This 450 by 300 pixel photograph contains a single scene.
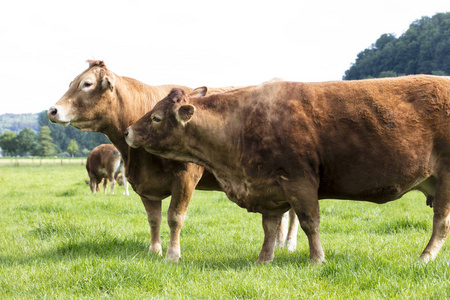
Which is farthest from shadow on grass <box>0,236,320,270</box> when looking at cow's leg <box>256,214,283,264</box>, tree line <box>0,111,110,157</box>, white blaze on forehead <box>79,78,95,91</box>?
tree line <box>0,111,110,157</box>

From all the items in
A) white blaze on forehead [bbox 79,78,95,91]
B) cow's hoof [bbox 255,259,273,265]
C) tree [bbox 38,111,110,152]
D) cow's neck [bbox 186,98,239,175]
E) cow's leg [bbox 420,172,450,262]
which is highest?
white blaze on forehead [bbox 79,78,95,91]

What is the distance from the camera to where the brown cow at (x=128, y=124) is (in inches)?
211

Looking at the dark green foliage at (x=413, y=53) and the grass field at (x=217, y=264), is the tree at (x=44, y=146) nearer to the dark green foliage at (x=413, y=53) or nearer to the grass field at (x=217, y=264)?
the dark green foliage at (x=413, y=53)

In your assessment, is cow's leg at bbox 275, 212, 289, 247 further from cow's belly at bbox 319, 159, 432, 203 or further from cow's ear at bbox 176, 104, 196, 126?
cow's ear at bbox 176, 104, 196, 126

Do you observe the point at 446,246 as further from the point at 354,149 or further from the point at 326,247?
the point at 354,149

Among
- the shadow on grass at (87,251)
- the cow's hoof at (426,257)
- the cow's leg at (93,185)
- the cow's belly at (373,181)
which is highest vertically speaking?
the cow's belly at (373,181)

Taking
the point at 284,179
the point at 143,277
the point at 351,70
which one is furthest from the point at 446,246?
the point at 351,70

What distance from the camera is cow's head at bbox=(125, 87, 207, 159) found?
5.04 meters

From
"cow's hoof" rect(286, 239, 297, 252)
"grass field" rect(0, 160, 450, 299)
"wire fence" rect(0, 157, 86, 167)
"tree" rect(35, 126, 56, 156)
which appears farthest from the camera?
"tree" rect(35, 126, 56, 156)

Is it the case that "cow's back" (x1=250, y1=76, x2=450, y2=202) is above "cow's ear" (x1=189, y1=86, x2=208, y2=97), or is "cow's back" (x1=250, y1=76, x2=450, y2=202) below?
below

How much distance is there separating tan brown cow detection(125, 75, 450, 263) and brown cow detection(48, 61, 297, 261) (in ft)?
1.56

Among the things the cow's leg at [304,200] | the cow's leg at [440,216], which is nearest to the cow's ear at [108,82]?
the cow's leg at [304,200]

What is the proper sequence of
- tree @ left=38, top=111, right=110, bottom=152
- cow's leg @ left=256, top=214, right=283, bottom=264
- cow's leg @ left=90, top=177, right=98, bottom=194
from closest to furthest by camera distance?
cow's leg @ left=256, top=214, right=283, bottom=264
cow's leg @ left=90, top=177, right=98, bottom=194
tree @ left=38, top=111, right=110, bottom=152

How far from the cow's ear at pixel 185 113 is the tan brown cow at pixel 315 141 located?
0.4 inches
